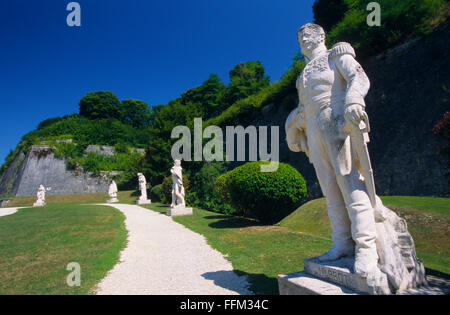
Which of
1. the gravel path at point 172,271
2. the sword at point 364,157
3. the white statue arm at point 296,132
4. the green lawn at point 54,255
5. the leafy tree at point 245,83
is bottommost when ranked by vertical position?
the green lawn at point 54,255

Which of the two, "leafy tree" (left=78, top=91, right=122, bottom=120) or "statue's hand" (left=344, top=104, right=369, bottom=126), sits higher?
"leafy tree" (left=78, top=91, right=122, bottom=120)

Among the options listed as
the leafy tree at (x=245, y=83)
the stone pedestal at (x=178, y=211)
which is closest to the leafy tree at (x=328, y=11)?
the leafy tree at (x=245, y=83)

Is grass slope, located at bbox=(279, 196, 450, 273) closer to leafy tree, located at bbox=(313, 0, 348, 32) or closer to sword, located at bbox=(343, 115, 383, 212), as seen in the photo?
sword, located at bbox=(343, 115, 383, 212)

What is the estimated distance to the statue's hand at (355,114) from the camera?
2361mm

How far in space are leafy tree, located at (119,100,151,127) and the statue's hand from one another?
198 ft

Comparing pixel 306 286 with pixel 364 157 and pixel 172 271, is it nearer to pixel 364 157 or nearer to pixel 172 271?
pixel 364 157

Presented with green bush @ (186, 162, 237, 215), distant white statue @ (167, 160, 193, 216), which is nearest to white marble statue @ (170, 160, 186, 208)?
distant white statue @ (167, 160, 193, 216)

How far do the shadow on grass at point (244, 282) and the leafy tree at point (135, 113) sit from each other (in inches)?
2308

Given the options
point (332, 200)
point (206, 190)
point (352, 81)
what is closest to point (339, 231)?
point (332, 200)

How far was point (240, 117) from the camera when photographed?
2358 centimetres

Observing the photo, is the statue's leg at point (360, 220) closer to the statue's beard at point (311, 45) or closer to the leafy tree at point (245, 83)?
the statue's beard at point (311, 45)

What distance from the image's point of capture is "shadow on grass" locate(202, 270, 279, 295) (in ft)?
11.2

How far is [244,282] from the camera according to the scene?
3.73m

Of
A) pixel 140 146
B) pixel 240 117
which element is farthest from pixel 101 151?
pixel 240 117
